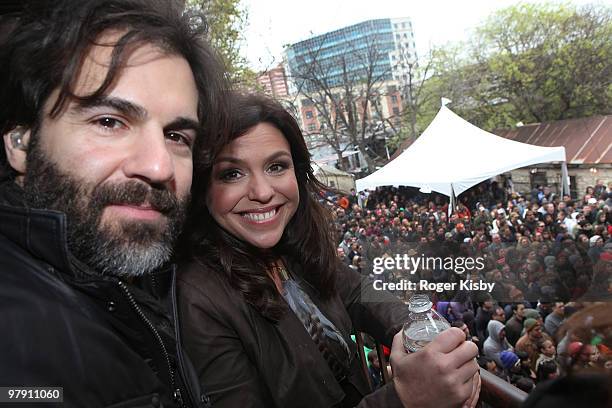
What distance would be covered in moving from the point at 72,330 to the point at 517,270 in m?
6.99

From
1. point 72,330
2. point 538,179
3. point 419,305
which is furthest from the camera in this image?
point 538,179

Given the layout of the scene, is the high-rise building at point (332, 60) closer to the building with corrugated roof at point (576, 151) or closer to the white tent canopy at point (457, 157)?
the white tent canopy at point (457, 157)

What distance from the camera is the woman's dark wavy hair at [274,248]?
153 centimetres

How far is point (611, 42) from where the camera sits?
16547mm

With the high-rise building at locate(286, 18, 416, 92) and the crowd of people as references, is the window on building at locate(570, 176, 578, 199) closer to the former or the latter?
the crowd of people

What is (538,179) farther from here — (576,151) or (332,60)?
(332,60)

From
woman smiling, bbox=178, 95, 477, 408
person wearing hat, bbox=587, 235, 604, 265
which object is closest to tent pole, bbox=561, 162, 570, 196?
person wearing hat, bbox=587, 235, 604, 265

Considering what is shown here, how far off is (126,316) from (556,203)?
1164 cm

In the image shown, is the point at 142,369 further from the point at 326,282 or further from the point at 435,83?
the point at 435,83

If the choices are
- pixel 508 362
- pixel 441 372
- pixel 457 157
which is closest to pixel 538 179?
pixel 457 157

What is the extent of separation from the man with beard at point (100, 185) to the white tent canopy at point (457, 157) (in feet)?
28.4

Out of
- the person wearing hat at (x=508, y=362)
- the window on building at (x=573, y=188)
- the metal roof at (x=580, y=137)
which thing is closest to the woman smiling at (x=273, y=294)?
the person wearing hat at (x=508, y=362)

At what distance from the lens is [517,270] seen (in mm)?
6703

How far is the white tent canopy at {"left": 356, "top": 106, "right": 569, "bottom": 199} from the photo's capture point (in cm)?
889
